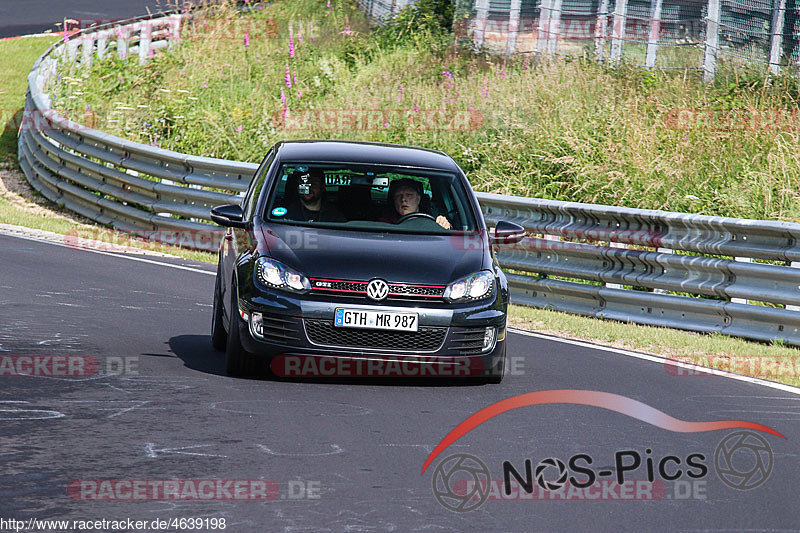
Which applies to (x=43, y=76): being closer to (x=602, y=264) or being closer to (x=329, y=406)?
(x=602, y=264)

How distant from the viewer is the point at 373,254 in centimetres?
848

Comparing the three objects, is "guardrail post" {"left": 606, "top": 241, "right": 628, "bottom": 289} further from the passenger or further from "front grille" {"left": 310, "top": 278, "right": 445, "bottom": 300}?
"front grille" {"left": 310, "top": 278, "right": 445, "bottom": 300}

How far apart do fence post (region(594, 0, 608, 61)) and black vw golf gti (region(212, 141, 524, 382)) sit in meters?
13.7

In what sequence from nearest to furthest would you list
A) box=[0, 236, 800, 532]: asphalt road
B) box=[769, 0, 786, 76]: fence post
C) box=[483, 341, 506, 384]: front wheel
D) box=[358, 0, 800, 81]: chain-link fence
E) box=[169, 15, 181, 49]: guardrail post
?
1. box=[0, 236, 800, 532]: asphalt road
2. box=[483, 341, 506, 384]: front wheel
3. box=[769, 0, 786, 76]: fence post
4. box=[358, 0, 800, 81]: chain-link fence
5. box=[169, 15, 181, 49]: guardrail post

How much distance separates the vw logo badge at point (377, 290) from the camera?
8227 millimetres

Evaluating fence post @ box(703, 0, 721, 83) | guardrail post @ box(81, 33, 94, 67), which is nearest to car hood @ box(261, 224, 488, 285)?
fence post @ box(703, 0, 721, 83)

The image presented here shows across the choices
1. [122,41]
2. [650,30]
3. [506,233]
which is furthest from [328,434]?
[122,41]

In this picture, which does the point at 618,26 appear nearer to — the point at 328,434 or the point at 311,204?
the point at 311,204

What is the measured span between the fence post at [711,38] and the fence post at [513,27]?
15.3ft

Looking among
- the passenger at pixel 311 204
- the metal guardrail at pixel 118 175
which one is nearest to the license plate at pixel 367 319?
the passenger at pixel 311 204

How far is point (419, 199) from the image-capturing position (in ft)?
31.1

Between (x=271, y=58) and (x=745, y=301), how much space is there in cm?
1703

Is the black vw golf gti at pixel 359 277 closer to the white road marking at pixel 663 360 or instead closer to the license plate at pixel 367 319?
the license plate at pixel 367 319

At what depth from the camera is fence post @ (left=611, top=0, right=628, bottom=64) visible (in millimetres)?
22516
